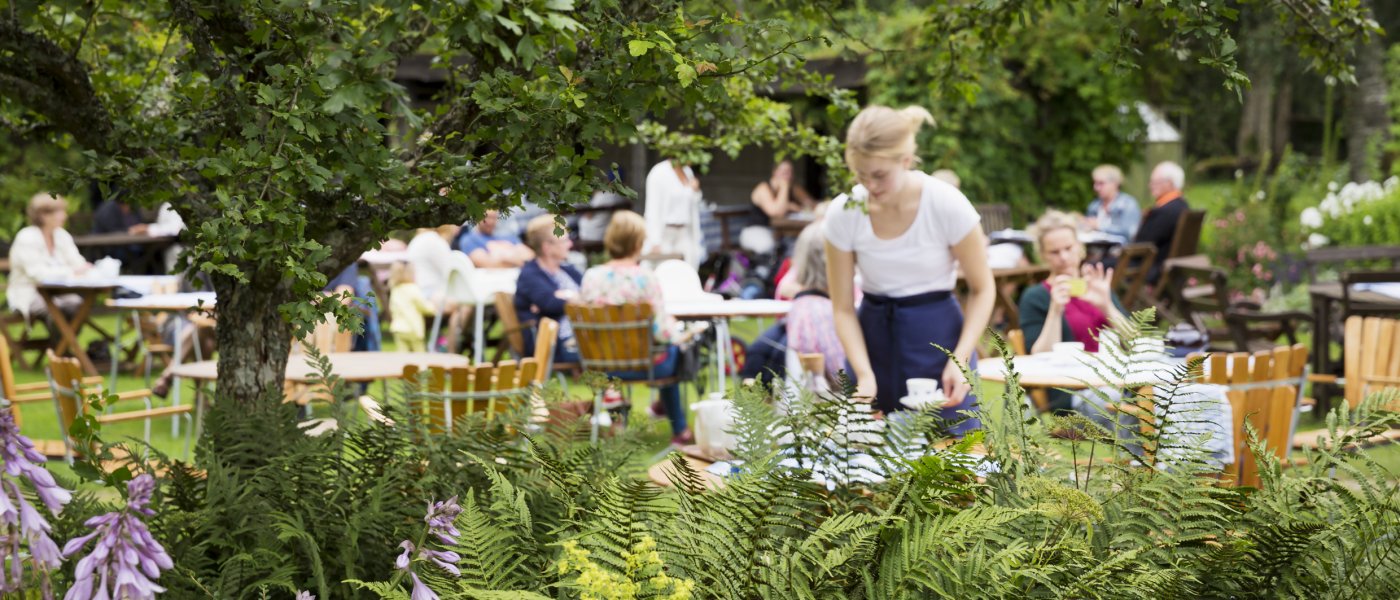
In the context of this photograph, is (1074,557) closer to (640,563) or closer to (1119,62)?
(640,563)

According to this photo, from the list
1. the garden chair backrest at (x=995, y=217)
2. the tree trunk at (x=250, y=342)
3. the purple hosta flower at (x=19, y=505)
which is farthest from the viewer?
the garden chair backrest at (x=995, y=217)

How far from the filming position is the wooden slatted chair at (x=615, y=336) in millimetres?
7293

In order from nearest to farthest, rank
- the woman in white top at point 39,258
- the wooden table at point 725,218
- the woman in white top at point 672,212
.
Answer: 1. the woman in white top at point 39,258
2. the woman in white top at point 672,212
3. the wooden table at point 725,218

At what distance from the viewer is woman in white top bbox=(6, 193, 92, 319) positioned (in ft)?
33.1

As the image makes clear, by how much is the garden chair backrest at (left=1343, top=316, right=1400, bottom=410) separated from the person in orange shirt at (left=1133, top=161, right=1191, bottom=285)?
539 centimetres

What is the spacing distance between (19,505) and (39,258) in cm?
953

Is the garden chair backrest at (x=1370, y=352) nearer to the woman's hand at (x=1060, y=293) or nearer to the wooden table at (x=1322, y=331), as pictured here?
the woman's hand at (x=1060, y=293)

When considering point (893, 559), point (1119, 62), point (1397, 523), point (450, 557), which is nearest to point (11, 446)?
point (450, 557)

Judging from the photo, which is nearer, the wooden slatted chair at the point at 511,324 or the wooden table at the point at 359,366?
the wooden table at the point at 359,366

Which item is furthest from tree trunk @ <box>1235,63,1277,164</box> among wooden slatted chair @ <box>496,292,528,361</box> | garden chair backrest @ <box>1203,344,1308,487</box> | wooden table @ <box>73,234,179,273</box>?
garden chair backrest @ <box>1203,344,1308,487</box>

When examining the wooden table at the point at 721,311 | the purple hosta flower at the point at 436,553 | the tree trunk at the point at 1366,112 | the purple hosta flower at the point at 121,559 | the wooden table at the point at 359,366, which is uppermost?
the tree trunk at the point at 1366,112

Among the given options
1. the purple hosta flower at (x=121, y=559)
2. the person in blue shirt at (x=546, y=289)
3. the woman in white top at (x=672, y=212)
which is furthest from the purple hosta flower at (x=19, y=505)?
the woman in white top at (x=672, y=212)

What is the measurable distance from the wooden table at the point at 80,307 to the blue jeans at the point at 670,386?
4.38m

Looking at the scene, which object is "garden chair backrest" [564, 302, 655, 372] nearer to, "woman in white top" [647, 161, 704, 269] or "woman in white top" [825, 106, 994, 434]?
"woman in white top" [825, 106, 994, 434]
